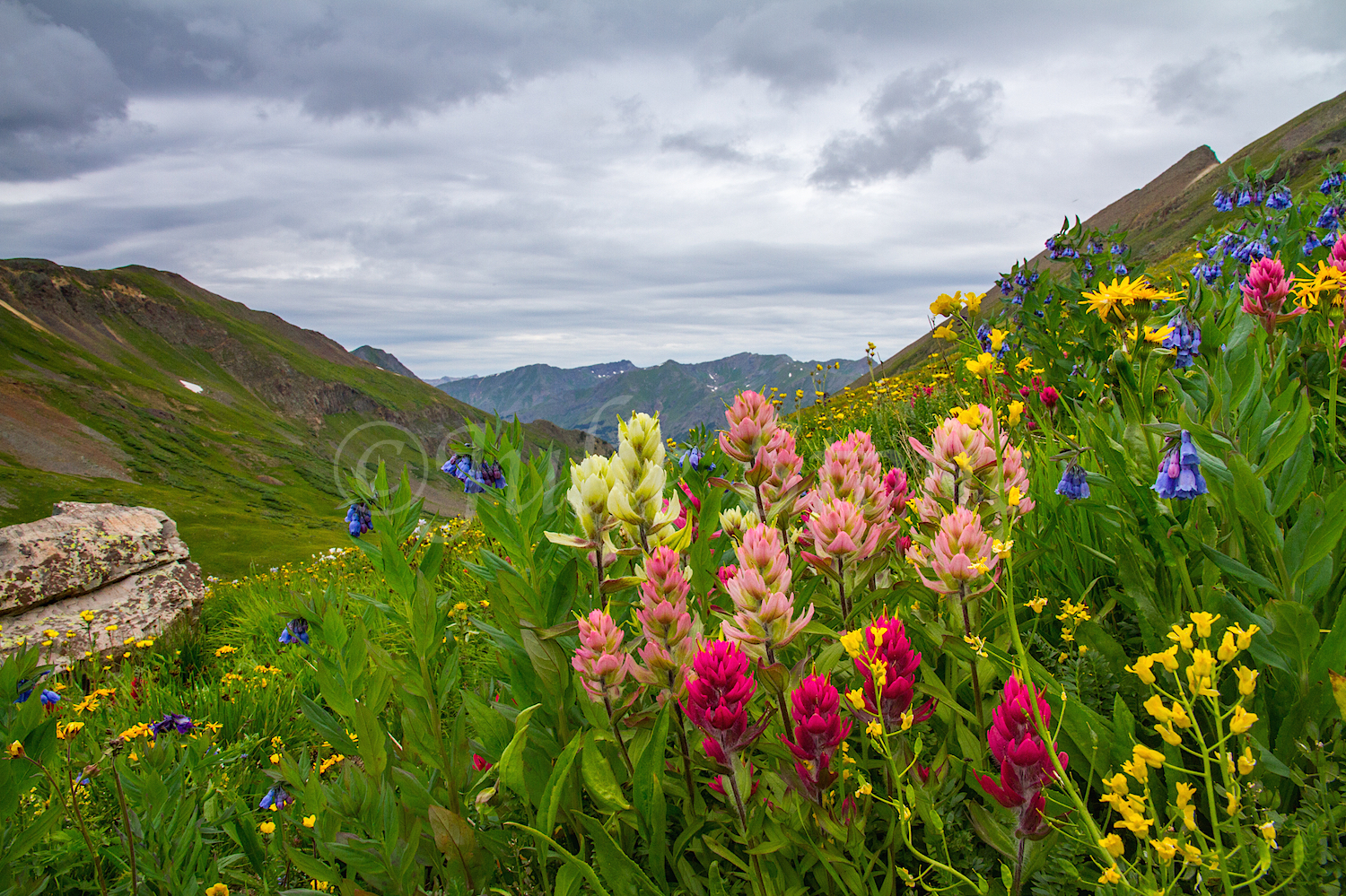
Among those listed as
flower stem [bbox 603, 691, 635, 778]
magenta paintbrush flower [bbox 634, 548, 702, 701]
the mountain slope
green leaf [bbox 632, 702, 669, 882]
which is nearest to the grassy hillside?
flower stem [bbox 603, 691, 635, 778]

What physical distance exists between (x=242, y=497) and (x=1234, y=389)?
111 metres

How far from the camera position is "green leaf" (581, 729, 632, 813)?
5.57 ft

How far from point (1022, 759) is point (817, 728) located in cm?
41

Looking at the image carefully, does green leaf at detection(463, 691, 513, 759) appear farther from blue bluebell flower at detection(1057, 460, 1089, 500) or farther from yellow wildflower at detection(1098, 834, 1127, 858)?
blue bluebell flower at detection(1057, 460, 1089, 500)

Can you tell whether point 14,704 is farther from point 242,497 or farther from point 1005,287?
point 242,497

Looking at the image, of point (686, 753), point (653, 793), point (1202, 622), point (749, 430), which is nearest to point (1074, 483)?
point (749, 430)

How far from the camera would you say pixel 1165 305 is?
10.6ft

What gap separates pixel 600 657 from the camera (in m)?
1.61

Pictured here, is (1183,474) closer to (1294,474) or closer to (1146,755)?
(1294,474)

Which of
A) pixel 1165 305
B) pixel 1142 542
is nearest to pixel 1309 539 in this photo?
pixel 1142 542

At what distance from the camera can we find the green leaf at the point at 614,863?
169 cm

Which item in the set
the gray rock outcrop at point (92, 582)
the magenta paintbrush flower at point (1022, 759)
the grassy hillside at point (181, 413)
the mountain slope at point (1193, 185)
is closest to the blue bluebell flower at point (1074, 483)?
the magenta paintbrush flower at point (1022, 759)

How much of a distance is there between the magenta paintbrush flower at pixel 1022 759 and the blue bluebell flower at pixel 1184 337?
180cm

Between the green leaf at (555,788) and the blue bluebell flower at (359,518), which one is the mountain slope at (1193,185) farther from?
the green leaf at (555,788)
